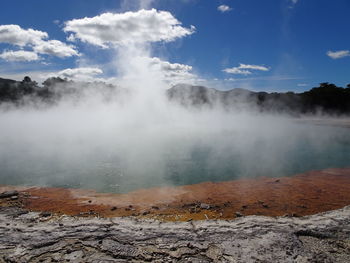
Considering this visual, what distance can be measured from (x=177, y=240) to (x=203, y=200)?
197 centimetres

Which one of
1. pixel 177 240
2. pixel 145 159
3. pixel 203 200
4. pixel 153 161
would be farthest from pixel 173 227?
pixel 145 159

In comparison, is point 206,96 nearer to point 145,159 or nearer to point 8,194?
point 145,159

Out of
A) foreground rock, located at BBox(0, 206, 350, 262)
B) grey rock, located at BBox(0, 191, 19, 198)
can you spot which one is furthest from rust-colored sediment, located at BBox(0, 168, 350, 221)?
foreground rock, located at BBox(0, 206, 350, 262)

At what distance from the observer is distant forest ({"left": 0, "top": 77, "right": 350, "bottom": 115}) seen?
26.7 metres

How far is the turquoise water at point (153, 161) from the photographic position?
6.57m

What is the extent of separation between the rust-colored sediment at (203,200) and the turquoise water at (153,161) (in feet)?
2.02

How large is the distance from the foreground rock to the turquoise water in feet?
7.91

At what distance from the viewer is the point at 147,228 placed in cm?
344

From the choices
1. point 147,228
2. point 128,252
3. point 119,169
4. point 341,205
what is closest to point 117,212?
point 147,228

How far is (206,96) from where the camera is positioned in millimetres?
33562

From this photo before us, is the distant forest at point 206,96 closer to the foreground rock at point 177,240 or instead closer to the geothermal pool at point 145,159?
the geothermal pool at point 145,159

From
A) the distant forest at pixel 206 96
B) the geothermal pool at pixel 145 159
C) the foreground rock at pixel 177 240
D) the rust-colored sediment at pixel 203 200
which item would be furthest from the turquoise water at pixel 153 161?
the distant forest at pixel 206 96

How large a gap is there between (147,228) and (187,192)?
2236 millimetres

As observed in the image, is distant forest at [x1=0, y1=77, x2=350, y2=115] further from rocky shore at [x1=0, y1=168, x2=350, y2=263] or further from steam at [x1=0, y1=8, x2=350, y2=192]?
rocky shore at [x1=0, y1=168, x2=350, y2=263]
